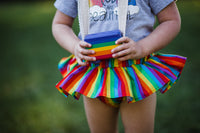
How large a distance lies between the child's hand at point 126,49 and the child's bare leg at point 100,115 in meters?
0.26

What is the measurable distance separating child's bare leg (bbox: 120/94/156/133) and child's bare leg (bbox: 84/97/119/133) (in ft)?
0.26

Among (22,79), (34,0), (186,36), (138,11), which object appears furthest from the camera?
(34,0)

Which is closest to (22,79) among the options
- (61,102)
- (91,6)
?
(61,102)

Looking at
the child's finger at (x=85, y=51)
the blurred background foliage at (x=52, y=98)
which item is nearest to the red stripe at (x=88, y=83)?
the child's finger at (x=85, y=51)

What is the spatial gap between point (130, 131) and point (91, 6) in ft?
1.73

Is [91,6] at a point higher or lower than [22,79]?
higher

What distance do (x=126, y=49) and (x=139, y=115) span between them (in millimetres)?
292

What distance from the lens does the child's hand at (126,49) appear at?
2.34ft


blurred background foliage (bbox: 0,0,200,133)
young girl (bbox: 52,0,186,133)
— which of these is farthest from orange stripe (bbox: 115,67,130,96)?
blurred background foliage (bbox: 0,0,200,133)

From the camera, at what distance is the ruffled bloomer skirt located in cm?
77

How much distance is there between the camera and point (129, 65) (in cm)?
84

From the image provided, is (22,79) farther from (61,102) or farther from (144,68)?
(144,68)

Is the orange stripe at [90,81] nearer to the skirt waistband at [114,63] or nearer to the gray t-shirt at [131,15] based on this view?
the skirt waistband at [114,63]

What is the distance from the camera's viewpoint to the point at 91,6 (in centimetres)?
85
